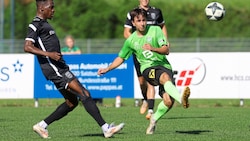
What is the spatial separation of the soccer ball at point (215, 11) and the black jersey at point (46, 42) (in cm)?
509

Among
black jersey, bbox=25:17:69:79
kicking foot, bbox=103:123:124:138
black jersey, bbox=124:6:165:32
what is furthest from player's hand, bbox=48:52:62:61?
black jersey, bbox=124:6:165:32

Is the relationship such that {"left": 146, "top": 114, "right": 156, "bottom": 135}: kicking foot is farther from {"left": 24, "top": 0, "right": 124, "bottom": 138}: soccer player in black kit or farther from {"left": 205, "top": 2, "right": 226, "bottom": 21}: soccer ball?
{"left": 205, "top": 2, "right": 226, "bottom": 21}: soccer ball

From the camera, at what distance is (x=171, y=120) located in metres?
15.7

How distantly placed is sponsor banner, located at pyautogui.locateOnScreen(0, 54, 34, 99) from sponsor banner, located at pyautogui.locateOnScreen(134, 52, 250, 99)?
4257 mm

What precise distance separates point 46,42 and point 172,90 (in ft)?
6.52

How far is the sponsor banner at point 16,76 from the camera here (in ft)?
74.2

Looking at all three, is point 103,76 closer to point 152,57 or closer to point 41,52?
point 152,57

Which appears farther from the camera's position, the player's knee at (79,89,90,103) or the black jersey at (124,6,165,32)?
the black jersey at (124,6,165,32)

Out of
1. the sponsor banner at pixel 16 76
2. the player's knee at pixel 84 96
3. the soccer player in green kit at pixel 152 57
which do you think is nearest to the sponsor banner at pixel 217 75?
the sponsor banner at pixel 16 76

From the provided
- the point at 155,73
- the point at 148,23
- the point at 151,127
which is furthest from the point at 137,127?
the point at 148,23

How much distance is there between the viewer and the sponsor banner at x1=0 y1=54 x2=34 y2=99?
891 inches

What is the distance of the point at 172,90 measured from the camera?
38.1ft

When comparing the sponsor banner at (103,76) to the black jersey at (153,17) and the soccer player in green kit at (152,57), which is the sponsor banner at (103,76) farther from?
the soccer player in green kit at (152,57)

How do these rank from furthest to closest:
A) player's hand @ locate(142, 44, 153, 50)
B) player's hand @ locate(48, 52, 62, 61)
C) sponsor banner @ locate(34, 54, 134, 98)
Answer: sponsor banner @ locate(34, 54, 134, 98), player's hand @ locate(142, 44, 153, 50), player's hand @ locate(48, 52, 62, 61)
